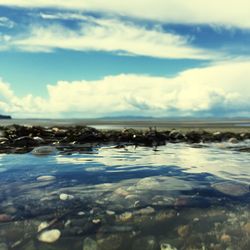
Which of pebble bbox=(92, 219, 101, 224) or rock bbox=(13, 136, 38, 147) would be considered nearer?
pebble bbox=(92, 219, 101, 224)

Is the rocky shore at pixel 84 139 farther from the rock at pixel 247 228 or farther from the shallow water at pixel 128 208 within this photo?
the rock at pixel 247 228

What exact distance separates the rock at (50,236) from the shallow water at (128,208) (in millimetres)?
68

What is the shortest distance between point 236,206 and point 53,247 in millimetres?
3169

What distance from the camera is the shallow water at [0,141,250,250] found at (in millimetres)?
4898

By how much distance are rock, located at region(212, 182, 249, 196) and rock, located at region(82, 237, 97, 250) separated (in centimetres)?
314

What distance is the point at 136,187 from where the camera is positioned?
24.2 feet

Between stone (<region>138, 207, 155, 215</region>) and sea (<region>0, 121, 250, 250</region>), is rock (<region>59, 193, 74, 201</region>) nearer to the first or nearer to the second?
sea (<region>0, 121, 250, 250</region>)

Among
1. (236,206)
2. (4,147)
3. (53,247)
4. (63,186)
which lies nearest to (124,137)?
(4,147)

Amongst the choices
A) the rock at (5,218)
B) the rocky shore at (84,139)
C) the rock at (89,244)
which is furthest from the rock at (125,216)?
→ the rocky shore at (84,139)

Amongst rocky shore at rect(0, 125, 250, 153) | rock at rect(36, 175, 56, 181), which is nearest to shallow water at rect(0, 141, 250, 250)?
rock at rect(36, 175, 56, 181)

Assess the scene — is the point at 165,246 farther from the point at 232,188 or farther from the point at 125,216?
the point at 232,188

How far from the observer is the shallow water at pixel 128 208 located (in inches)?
193

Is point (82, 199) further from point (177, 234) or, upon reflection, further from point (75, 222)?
point (177, 234)

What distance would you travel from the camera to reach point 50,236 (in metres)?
4.97
